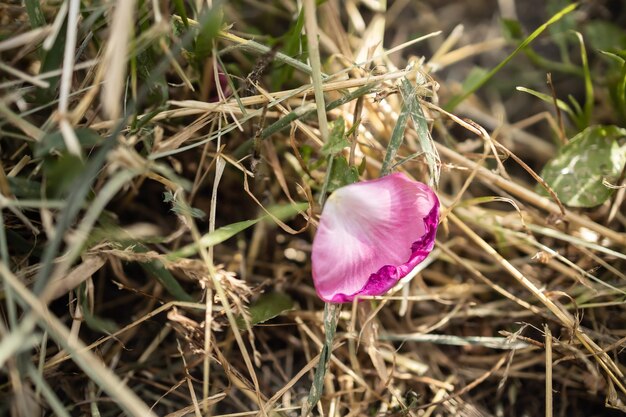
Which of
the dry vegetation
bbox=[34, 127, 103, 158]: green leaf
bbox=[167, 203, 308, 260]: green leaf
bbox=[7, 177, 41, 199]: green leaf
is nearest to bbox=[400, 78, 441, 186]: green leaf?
the dry vegetation

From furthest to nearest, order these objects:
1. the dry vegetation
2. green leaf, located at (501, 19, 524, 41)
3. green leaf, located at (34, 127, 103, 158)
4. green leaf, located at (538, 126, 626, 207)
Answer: green leaf, located at (501, 19, 524, 41) → green leaf, located at (538, 126, 626, 207) → the dry vegetation → green leaf, located at (34, 127, 103, 158)

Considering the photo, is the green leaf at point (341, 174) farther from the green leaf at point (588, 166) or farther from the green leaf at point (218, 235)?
the green leaf at point (588, 166)

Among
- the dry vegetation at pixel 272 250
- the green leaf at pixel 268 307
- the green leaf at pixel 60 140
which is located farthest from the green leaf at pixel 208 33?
the green leaf at pixel 268 307

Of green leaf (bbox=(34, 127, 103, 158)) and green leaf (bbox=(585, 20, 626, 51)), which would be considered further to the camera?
green leaf (bbox=(585, 20, 626, 51))


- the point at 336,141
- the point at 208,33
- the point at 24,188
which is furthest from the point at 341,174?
the point at 24,188

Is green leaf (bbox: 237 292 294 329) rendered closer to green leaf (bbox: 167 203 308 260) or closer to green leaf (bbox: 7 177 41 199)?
green leaf (bbox: 167 203 308 260)

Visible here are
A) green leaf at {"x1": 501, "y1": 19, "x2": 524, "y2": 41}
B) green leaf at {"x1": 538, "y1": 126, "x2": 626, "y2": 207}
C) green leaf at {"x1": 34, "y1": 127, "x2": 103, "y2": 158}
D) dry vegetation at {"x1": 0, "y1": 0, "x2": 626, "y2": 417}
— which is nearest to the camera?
green leaf at {"x1": 34, "y1": 127, "x2": 103, "y2": 158}

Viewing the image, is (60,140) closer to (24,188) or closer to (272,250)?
(24,188)
